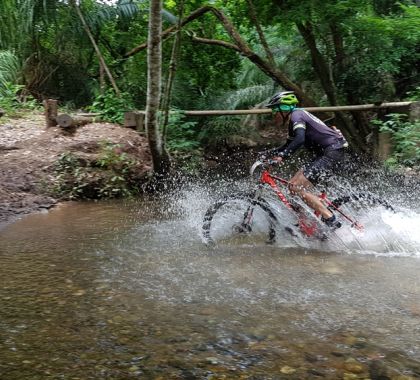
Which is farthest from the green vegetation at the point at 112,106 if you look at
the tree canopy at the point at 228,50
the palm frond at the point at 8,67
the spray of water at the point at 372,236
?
the spray of water at the point at 372,236

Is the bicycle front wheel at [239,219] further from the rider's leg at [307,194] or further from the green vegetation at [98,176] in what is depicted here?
the green vegetation at [98,176]

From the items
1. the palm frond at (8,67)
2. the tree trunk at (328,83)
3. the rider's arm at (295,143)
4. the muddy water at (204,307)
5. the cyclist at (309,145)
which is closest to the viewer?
the muddy water at (204,307)

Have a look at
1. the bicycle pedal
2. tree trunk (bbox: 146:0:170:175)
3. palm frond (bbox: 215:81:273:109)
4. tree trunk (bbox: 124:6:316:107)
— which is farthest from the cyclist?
palm frond (bbox: 215:81:273:109)

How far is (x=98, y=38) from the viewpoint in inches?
633

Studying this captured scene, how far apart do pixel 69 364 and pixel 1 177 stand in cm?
625

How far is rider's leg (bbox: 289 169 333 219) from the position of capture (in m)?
5.93

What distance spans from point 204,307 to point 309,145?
10.4 feet

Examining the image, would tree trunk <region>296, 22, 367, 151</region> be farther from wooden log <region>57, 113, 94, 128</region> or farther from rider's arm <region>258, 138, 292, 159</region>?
rider's arm <region>258, 138, 292, 159</region>

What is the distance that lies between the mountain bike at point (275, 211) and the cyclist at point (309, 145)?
0.11 metres

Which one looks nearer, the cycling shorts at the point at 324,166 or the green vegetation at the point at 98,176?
the cycling shorts at the point at 324,166

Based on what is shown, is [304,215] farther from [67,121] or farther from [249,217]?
[67,121]

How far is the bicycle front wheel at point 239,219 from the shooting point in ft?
19.7

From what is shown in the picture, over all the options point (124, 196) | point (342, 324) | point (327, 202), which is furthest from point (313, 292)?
point (124, 196)

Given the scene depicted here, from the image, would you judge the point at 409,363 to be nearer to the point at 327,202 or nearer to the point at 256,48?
the point at 327,202
